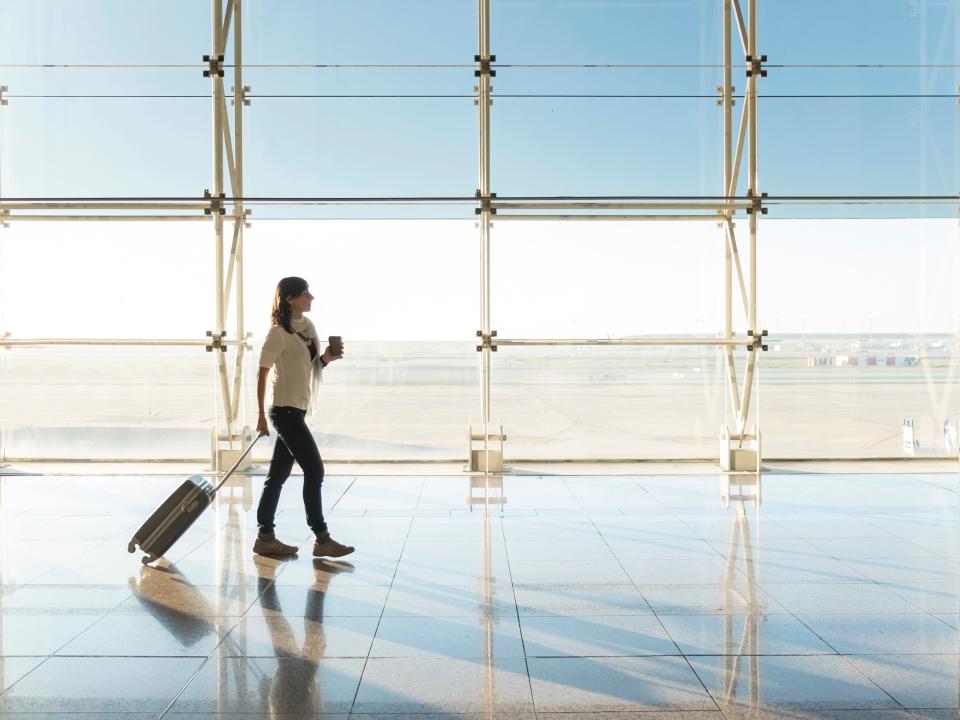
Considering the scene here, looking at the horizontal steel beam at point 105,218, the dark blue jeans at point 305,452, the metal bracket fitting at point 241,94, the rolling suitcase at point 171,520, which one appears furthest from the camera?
the horizontal steel beam at point 105,218

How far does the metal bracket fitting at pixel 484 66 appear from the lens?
295 inches

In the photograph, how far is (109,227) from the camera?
26.2 ft

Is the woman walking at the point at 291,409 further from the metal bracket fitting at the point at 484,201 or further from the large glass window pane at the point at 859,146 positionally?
the large glass window pane at the point at 859,146

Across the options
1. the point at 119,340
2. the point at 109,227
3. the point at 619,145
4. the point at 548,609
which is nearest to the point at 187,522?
the point at 548,609

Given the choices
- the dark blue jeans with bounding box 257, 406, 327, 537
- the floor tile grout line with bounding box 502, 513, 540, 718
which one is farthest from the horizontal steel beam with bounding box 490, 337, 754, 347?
the dark blue jeans with bounding box 257, 406, 327, 537

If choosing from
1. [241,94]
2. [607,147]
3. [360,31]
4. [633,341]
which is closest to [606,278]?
[633,341]

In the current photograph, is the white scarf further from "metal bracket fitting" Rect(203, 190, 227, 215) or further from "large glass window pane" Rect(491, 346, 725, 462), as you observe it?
"metal bracket fitting" Rect(203, 190, 227, 215)

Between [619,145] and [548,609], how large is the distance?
16.7 feet

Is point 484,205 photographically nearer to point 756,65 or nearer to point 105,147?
point 756,65

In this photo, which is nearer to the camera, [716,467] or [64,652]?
[64,652]

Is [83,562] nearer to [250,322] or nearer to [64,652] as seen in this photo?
[64,652]

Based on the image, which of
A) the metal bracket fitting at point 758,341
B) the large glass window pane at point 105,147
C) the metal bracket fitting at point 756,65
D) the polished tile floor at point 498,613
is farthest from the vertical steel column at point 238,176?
the metal bracket fitting at point 758,341

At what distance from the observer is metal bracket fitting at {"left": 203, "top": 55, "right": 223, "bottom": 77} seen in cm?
748

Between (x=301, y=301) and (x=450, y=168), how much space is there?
130 inches
